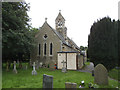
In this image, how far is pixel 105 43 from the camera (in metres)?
10.9

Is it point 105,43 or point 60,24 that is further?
point 60,24

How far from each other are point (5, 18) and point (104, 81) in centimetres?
1268

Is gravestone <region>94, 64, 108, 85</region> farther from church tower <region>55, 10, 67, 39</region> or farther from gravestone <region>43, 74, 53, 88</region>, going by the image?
church tower <region>55, 10, 67, 39</region>

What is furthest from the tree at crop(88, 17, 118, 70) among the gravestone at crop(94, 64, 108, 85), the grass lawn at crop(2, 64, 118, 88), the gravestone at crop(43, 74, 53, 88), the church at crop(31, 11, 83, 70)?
the gravestone at crop(43, 74, 53, 88)

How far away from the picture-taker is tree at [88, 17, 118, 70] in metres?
10.5

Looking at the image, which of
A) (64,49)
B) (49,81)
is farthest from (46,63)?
(49,81)

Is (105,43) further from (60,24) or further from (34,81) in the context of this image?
(60,24)

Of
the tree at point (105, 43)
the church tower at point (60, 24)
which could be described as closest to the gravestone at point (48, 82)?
the tree at point (105, 43)

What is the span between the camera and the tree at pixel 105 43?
10523mm

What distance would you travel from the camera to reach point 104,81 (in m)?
7.01

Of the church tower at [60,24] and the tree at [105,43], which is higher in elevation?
the church tower at [60,24]

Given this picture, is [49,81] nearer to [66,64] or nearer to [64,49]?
[66,64]

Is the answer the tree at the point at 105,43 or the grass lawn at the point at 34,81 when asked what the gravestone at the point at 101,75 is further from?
the tree at the point at 105,43

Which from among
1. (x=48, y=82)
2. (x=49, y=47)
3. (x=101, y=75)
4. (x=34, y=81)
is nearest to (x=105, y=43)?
(x=101, y=75)
